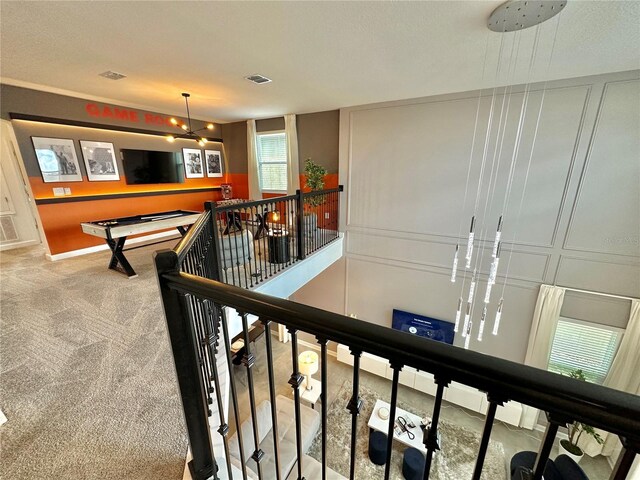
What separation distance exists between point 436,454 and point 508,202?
4.21 meters

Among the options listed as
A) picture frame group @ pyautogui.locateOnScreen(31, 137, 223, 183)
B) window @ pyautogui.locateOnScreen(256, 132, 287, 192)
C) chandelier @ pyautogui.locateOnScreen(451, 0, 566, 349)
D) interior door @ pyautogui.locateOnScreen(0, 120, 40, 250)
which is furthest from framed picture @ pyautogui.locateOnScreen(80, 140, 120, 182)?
chandelier @ pyautogui.locateOnScreen(451, 0, 566, 349)

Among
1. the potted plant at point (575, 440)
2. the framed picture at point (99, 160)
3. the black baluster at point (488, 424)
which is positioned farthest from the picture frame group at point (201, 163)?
the potted plant at point (575, 440)

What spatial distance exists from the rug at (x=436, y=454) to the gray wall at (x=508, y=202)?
1475mm

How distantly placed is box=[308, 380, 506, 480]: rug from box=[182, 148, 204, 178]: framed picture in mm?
6097

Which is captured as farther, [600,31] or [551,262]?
[551,262]

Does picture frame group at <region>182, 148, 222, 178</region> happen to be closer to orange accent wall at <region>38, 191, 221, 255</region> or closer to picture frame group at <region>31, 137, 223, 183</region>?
orange accent wall at <region>38, 191, 221, 255</region>

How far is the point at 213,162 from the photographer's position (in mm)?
6684

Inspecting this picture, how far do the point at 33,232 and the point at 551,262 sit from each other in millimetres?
9529

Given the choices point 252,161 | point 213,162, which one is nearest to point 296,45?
point 252,161

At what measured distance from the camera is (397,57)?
2.68m

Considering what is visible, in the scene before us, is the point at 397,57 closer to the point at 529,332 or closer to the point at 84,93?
the point at 529,332

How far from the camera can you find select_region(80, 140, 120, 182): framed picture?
4.45 metres

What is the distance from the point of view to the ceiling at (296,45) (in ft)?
6.36

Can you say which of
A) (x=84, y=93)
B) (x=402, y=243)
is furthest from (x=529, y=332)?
(x=84, y=93)
